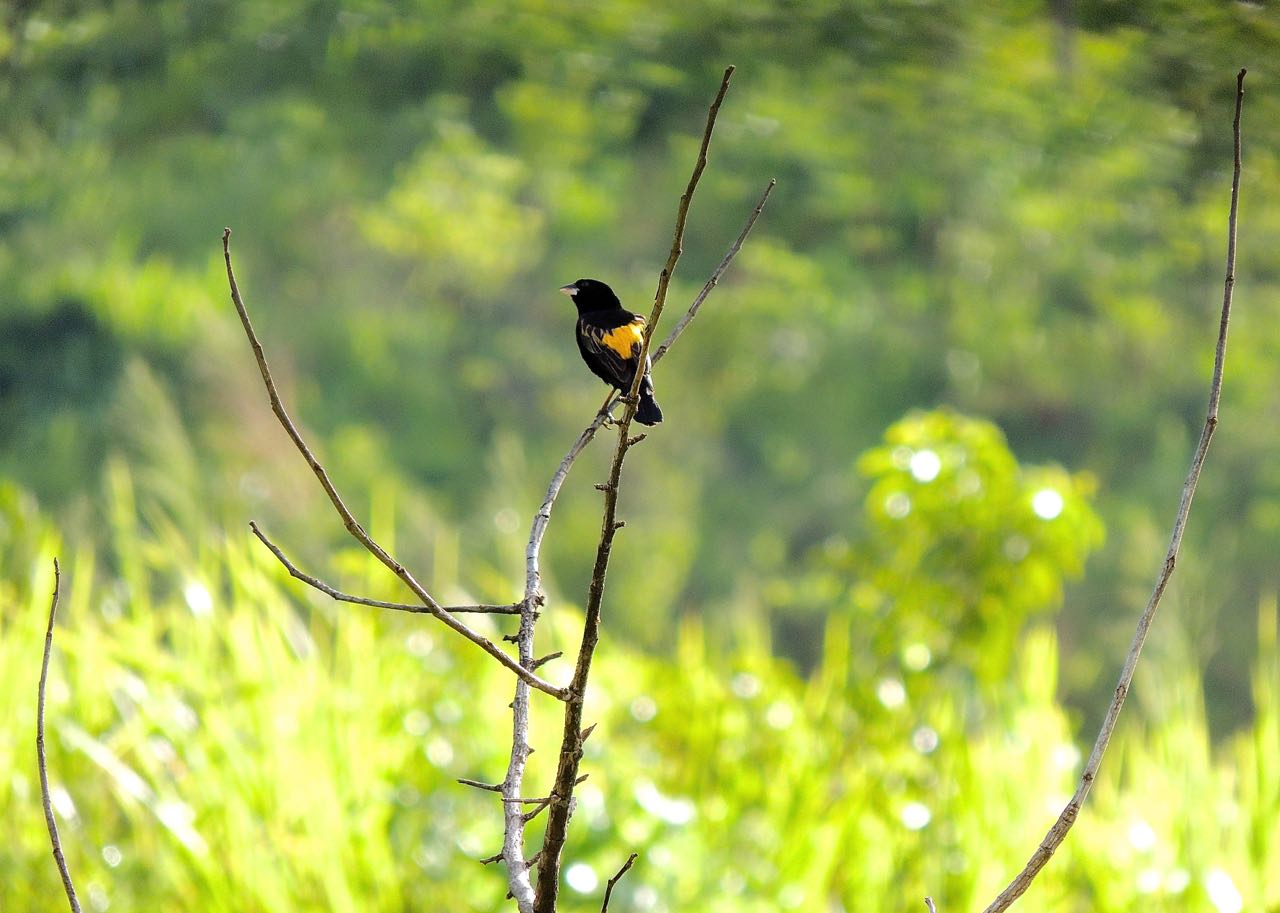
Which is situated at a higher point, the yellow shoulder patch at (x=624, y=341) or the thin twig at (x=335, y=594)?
the thin twig at (x=335, y=594)

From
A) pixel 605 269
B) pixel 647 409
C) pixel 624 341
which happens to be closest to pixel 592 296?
pixel 624 341

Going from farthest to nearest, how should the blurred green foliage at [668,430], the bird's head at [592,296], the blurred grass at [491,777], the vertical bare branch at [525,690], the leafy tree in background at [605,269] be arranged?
the leafy tree in background at [605,269]
the bird's head at [592,296]
the blurred green foliage at [668,430]
the blurred grass at [491,777]
the vertical bare branch at [525,690]

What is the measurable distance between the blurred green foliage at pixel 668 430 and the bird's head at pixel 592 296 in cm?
58

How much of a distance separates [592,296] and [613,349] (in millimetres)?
472

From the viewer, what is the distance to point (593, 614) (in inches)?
28.1

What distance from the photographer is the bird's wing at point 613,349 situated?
1.78 meters

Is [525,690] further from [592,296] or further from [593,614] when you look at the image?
[592,296]

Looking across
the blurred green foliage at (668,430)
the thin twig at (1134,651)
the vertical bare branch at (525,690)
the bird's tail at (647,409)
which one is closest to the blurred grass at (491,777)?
the blurred green foliage at (668,430)

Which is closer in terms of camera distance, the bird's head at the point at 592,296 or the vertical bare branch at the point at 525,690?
the vertical bare branch at the point at 525,690

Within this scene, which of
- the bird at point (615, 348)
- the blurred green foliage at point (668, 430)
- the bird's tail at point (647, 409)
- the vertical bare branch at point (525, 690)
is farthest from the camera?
the blurred green foliage at point (668, 430)

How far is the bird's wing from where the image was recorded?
Result: 1779 mm

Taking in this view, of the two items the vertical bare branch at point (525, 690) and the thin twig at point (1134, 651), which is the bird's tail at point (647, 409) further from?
the thin twig at point (1134, 651)

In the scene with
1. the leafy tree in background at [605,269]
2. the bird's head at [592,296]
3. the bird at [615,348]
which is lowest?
the leafy tree in background at [605,269]

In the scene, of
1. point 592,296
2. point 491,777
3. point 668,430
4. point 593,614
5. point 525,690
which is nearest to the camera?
point 593,614
